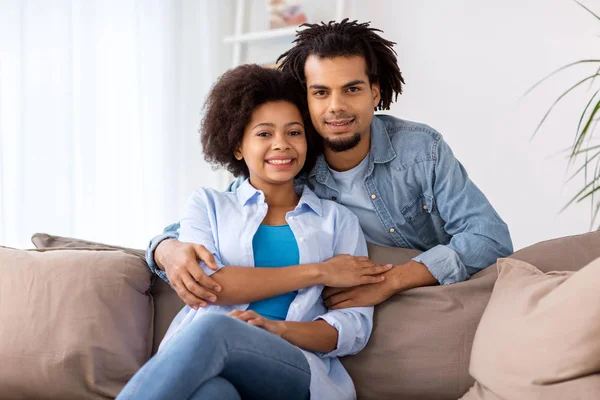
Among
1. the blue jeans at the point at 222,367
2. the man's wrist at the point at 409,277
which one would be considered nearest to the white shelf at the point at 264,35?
the man's wrist at the point at 409,277

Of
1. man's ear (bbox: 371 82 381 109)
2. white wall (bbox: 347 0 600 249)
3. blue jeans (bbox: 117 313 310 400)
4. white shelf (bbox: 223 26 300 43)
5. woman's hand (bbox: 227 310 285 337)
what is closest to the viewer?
blue jeans (bbox: 117 313 310 400)

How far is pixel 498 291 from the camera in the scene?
1.60 m

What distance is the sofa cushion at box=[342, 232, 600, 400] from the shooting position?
166 centimetres

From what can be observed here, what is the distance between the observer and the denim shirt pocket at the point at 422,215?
6.46 ft

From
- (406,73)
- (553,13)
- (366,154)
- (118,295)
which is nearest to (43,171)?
(118,295)

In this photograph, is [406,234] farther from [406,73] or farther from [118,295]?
[406,73]

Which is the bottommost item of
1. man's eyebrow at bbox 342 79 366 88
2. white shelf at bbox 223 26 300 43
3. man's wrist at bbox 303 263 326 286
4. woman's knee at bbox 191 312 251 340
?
woman's knee at bbox 191 312 251 340

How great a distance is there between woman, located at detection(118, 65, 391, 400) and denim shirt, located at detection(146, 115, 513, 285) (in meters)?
0.12

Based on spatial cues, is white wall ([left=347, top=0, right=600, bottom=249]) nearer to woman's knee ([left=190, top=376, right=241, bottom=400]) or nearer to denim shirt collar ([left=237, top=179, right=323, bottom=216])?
denim shirt collar ([left=237, top=179, right=323, bottom=216])

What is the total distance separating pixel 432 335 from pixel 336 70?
2.38 feet

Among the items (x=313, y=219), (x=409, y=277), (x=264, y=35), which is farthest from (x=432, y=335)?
(x=264, y=35)

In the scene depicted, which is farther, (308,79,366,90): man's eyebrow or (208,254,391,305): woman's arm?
(308,79,366,90): man's eyebrow

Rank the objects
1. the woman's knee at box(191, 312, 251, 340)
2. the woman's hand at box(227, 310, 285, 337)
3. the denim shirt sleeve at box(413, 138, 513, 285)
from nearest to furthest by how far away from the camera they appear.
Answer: the woman's knee at box(191, 312, 251, 340)
the woman's hand at box(227, 310, 285, 337)
the denim shirt sleeve at box(413, 138, 513, 285)

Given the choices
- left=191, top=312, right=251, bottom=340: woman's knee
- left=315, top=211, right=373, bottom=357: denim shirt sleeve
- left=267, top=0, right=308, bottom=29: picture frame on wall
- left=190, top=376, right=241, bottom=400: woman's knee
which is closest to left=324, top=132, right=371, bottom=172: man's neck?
left=315, top=211, right=373, bottom=357: denim shirt sleeve
